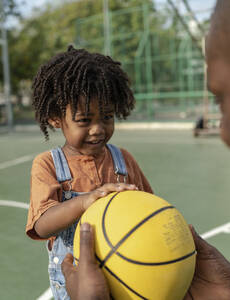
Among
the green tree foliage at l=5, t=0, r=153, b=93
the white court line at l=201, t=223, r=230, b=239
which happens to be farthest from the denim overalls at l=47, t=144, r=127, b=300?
the green tree foliage at l=5, t=0, r=153, b=93

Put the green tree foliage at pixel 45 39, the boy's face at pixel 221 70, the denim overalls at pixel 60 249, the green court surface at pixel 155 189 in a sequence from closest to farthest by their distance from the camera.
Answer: the boy's face at pixel 221 70, the denim overalls at pixel 60 249, the green court surface at pixel 155 189, the green tree foliage at pixel 45 39

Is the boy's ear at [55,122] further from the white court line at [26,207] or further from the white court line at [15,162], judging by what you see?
the white court line at [15,162]

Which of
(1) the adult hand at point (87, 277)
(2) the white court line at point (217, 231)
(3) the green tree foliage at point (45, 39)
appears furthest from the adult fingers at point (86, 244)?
(3) the green tree foliage at point (45, 39)

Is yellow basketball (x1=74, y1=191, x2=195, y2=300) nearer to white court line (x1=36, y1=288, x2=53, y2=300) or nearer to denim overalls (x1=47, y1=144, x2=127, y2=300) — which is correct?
denim overalls (x1=47, y1=144, x2=127, y2=300)

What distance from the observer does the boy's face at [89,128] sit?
1.86m

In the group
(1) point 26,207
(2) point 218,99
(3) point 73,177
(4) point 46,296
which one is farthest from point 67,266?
(1) point 26,207

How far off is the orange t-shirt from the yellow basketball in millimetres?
295

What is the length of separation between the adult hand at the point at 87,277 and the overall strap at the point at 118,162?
0.55 meters

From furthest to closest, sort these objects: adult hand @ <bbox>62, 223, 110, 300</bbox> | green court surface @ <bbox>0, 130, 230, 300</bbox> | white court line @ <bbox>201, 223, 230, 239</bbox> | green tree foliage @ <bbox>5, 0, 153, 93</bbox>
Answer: green tree foliage @ <bbox>5, 0, 153, 93</bbox>, white court line @ <bbox>201, 223, 230, 239</bbox>, green court surface @ <bbox>0, 130, 230, 300</bbox>, adult hand @ <bbox>62, 223, 110, 300</bbox>

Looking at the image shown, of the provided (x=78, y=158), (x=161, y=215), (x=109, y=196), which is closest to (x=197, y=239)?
(x=161, y=215)

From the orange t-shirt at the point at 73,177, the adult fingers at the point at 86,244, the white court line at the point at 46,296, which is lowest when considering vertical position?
the white court line at the point at 46,296

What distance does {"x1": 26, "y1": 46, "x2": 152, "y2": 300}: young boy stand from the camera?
1743 millimetres

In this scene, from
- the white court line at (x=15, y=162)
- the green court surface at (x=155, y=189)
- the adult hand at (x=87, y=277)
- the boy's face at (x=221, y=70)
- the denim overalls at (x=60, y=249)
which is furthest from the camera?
the white court line at (x=15, y=162)

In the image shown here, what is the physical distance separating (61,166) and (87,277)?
2.08 ft
